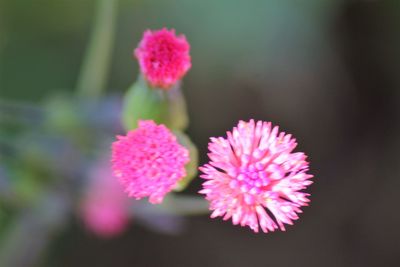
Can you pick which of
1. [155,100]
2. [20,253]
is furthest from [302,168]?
[20,253]

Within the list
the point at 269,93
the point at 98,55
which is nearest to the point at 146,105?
Answer: the point at 98,55

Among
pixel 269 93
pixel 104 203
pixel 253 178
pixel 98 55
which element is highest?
pixel 269 93

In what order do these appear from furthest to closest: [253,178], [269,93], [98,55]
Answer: [269,93] < [98,55] < [253,178]

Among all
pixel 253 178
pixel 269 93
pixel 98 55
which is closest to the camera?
pixel 253 178

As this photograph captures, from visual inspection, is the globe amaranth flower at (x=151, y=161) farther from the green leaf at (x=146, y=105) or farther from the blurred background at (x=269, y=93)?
the blurred background at (x=269, y=93)

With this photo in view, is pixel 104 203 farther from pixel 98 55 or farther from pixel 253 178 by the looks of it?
pixel 253 178

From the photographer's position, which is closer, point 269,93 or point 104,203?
point 104,203
